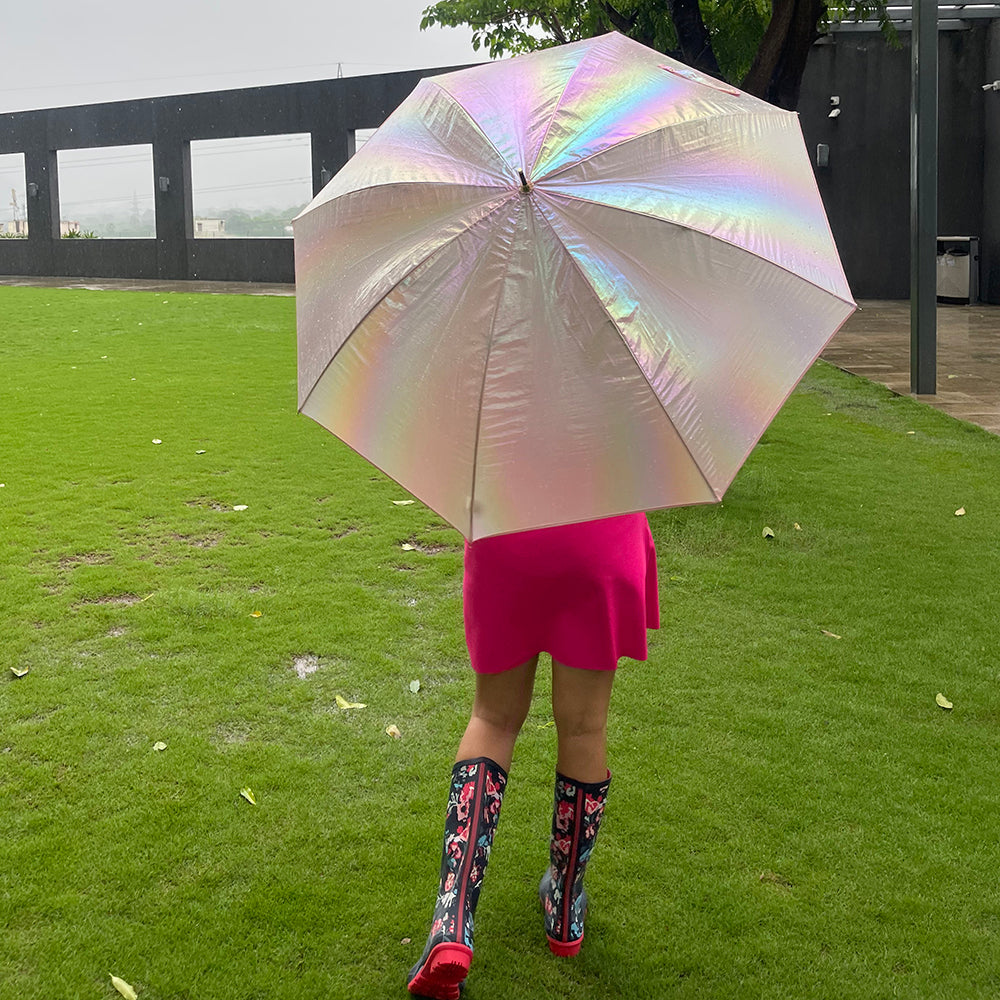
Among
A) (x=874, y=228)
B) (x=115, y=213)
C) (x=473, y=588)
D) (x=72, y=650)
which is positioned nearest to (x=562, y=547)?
(x=473, y=588)

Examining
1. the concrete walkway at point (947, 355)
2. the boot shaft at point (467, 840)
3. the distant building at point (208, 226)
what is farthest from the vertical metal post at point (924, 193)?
the distant building at point (208, 226)

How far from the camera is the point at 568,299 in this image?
5.94 ft

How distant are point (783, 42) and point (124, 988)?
7756 millimetres

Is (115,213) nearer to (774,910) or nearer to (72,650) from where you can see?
(72,650)

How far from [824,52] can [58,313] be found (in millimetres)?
13582

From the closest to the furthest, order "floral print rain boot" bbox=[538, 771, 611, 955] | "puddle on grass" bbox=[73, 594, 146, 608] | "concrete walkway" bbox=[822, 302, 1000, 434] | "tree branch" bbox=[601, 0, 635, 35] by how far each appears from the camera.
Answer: "floral print rain boot" bbox=[538, 771, 611, 955] → "puddle on grass" bbox=[73, 594, 146, 608] → "concrete walkway" bbox=[822, 302, 1000, 434] → "tree branch" bbox=[601, 0, 635, 35]

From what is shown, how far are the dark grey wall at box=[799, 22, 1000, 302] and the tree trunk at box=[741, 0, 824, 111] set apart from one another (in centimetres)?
1204

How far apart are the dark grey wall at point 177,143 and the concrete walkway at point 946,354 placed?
200 inches

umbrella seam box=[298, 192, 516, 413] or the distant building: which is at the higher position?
the distant building

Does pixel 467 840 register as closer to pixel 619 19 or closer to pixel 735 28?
pixel 619 19

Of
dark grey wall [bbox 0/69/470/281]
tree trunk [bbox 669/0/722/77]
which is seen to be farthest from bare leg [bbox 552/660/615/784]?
dark grey wall [bbox 0/69/470/281]

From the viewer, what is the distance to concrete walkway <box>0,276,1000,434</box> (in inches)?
376

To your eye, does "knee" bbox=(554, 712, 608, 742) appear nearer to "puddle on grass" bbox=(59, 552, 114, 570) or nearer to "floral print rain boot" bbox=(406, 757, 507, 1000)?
"floral print rain boot" bbox=(406, 757, 507, 1000)

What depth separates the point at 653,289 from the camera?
1835 millimetres
